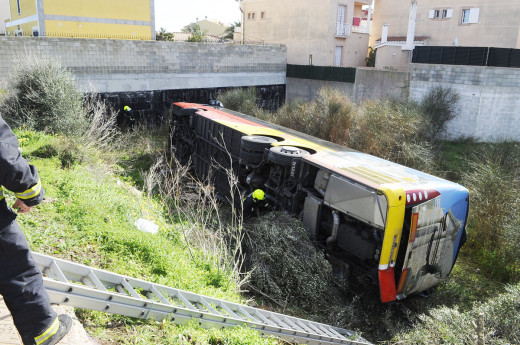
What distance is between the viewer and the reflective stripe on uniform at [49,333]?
9.24 ft

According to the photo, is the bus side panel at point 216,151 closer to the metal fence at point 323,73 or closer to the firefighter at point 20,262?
the firefighter at point 20,262

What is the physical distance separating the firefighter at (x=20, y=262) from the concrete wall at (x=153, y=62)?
466 inches

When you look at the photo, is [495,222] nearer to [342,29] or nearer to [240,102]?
[240,102]

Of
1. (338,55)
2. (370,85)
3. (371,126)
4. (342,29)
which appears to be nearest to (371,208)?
(371,126)

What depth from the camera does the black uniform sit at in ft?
8.61

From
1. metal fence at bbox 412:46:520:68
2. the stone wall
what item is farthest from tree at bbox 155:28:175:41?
metal fence at bbox 412:46:520:68

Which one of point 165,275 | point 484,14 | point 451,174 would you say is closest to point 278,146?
point 165,275

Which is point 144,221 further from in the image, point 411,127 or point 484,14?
point 484,14

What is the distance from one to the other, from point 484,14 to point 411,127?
17.1 meters

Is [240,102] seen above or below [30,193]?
below

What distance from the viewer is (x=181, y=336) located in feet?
12.3

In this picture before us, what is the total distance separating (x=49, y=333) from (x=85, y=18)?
2449 cm

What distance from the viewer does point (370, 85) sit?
19719 mm

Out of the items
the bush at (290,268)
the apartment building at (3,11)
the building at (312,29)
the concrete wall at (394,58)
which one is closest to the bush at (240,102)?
the building at (312,29)
